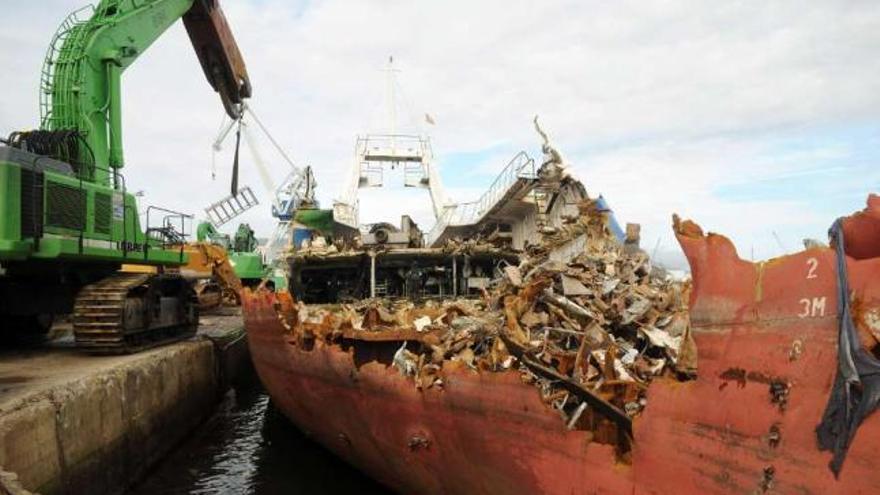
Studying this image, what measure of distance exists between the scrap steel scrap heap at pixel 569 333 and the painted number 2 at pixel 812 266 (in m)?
1.28

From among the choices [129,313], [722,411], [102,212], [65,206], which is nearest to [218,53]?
[102,212]

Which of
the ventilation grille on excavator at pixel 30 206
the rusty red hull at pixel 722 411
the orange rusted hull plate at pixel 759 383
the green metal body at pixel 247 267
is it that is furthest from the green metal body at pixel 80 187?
the green metal body at pixel 247 267

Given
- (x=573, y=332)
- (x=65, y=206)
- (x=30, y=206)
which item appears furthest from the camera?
(x=65, y=206)

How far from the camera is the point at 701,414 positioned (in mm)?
3807

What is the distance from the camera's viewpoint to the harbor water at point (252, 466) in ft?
26.8

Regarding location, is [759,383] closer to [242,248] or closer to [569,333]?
[569,333]

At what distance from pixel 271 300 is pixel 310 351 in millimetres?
1470

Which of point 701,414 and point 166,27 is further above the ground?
point 166,27

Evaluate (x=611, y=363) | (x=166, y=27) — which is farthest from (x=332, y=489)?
(x=166, y=27)

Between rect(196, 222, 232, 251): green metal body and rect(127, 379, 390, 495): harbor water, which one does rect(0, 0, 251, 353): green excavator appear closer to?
rect(127, 379, 390, 495): harbor water

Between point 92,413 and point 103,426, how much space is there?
292 mm

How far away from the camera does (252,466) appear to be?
9227mm

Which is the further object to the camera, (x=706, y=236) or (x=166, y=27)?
(x=166, y=27)

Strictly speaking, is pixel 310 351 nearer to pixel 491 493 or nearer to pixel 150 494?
pixel 150 494
